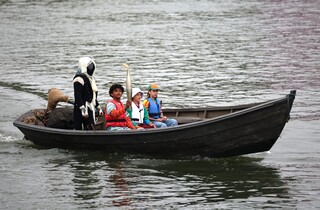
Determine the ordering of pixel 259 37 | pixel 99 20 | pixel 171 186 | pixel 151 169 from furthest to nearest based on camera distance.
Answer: pixel 99 20 < pixel 259 37 < pixel 151 169 < pixel 171 186

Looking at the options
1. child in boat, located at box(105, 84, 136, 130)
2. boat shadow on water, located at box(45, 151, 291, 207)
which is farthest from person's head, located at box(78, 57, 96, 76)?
boat shadow on water, located at box(45, 151, 291, 207)

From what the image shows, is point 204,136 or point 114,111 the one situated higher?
point 114,111

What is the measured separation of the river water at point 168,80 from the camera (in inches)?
560

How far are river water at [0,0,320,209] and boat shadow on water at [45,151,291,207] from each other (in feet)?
0.06

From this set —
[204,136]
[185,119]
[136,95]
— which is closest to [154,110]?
[136,95]

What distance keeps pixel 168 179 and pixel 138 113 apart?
5.97 feet

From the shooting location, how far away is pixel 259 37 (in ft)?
122

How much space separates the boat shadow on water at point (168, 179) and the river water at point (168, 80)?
0.7 inches

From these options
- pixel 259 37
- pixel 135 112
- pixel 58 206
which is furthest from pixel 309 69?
pixel 58 206

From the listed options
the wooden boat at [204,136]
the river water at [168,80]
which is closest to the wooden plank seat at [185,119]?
the river water at [168,80]

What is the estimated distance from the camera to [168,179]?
1508 cm

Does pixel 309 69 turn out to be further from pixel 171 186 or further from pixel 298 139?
pixel 171 186

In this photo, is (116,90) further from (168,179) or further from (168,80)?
(168,80)

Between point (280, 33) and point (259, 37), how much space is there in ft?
5.71
